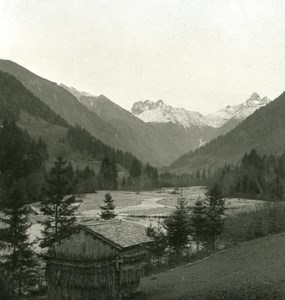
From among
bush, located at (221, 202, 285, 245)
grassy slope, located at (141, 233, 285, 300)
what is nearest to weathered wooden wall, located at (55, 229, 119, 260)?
grassy slope, located at (141, 233, 285, 300)

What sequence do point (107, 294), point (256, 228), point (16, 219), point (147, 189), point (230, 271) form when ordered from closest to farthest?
point (107, 294) → point (230, 271) → point (16, 219) → point (256, 228) → point (147, 189)

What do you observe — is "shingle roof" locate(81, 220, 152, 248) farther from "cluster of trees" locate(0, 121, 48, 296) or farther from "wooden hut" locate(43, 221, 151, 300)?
"cluster of trees" locate(0, 121, 48, 296)

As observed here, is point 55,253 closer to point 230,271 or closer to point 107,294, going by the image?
point 107,294

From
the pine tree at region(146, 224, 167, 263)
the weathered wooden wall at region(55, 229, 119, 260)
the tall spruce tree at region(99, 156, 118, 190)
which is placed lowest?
the pine tree at region(146, 224, 167, 263)

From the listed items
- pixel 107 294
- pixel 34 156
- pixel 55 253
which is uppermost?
pixel 34 156

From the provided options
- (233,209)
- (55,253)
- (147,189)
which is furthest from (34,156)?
(55,253)

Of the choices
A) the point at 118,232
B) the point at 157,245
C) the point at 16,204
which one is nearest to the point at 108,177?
the point at 157,245

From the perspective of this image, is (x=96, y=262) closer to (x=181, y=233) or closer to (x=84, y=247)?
(x=84, y=247)
